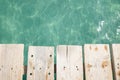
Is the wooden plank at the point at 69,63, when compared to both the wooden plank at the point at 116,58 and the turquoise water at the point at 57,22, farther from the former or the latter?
the turquoise water at the point at 57,22

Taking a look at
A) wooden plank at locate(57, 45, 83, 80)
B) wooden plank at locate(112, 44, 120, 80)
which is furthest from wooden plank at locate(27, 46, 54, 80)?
wooden plank at locate(112, 44, 120, 80)

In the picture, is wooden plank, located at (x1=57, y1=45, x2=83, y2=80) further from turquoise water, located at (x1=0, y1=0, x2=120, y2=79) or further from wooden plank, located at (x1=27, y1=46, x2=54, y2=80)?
turquoise water, located at (x1=0, y1=0, x2=120, y2=79)

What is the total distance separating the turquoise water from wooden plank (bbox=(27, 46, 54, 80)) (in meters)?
1.86

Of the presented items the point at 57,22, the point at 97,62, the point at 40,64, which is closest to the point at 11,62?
the point at 40,64

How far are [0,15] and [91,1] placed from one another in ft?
5.27

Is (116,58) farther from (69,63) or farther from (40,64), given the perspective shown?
(40,64)

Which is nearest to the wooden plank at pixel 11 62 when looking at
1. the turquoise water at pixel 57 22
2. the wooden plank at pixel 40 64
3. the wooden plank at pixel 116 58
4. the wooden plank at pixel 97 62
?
the wooden plank at pixel 40 64

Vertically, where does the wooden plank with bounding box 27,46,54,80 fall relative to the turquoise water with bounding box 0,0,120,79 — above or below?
below

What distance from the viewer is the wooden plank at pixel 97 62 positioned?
9.49ft

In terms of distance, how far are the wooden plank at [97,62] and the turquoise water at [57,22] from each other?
72.9 inches

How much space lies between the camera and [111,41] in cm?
487

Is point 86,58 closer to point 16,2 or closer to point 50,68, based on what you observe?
point 50,68

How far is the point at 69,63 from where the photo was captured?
290cm

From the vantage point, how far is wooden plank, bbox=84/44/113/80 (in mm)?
2893
